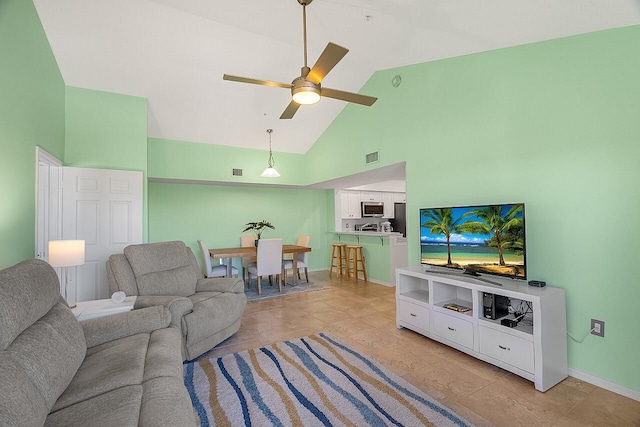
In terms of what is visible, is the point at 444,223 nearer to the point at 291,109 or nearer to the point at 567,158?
the point at 567,158

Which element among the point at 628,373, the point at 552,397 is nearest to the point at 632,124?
the point at 628,373

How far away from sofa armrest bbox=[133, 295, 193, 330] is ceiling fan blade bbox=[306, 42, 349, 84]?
2079 mm

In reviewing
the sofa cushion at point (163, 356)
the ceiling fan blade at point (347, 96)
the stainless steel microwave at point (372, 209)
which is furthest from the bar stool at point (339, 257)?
the sofa cushion at point (163, 356)

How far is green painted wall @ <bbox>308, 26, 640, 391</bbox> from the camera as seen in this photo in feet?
6.75

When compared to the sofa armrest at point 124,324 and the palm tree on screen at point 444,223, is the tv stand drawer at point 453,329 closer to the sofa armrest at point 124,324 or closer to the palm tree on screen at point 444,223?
the palm tree on screen at point 444,223

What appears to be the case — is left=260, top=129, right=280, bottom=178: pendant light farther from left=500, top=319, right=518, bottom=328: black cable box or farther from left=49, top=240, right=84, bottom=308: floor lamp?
left=500, top=319, right=518, bottom=328: black cable box

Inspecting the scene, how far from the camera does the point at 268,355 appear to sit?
262 centimetres

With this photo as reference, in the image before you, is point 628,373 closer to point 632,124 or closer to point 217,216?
point 632,124

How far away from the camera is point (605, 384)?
2129 mm

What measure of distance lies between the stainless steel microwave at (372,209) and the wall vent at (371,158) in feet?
8.59

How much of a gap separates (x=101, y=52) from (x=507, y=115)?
4262mm

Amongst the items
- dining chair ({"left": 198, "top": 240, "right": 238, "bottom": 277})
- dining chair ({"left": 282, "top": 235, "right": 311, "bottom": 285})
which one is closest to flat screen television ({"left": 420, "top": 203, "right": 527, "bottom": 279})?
dining chair ({"left": 282, "top": 235, "right": 311, "bottom": 285})

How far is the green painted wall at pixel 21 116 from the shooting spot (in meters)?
2.04

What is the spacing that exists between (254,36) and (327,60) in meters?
1.79
